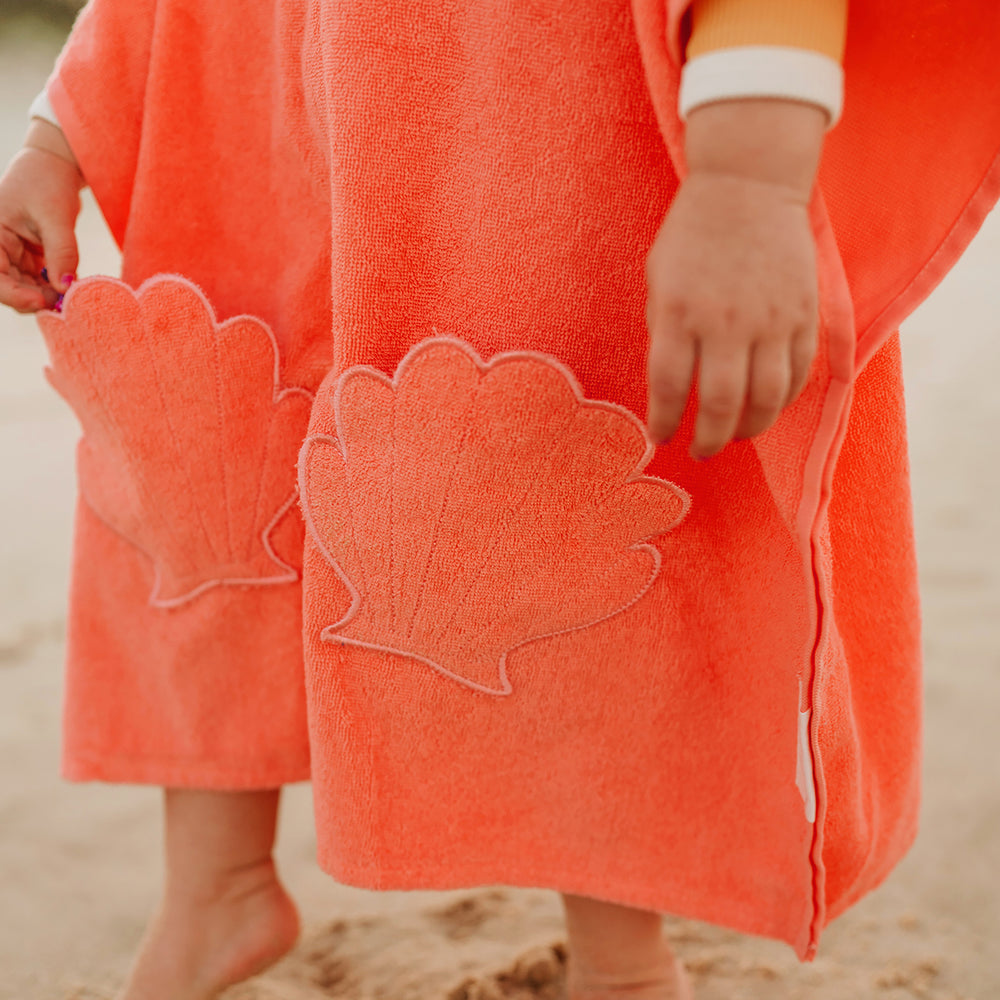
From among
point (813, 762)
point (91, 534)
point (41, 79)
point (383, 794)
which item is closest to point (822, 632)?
point (813, 762)

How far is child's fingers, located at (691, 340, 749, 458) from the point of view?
43cm

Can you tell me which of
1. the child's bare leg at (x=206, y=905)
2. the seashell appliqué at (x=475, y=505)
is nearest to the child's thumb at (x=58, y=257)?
the seashell appliqué at (x=475, y=505)

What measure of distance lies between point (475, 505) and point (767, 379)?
0.67 feet

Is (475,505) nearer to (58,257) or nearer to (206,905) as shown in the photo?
(58,257)

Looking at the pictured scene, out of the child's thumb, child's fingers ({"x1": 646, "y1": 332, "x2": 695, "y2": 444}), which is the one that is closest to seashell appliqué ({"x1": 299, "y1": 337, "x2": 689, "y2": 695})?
child's fingers ({"x1": 646, "y1": 332, "x2": 695, "y2": 444})

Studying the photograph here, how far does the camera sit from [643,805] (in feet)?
2.22

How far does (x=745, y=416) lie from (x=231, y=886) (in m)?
0.61

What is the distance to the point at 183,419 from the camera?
0.71 metres

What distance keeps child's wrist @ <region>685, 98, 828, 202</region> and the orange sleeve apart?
0.03 metres

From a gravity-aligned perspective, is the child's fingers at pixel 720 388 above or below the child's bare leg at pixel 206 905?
above

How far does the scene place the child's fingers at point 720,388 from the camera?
0.43 m

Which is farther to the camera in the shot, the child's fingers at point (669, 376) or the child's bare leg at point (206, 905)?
the child's bare leg at point (206, 905)

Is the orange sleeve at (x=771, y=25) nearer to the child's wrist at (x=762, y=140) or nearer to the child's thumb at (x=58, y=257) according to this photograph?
the child's wrist at (x=762, y=140)

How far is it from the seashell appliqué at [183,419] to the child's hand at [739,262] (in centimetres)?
34
